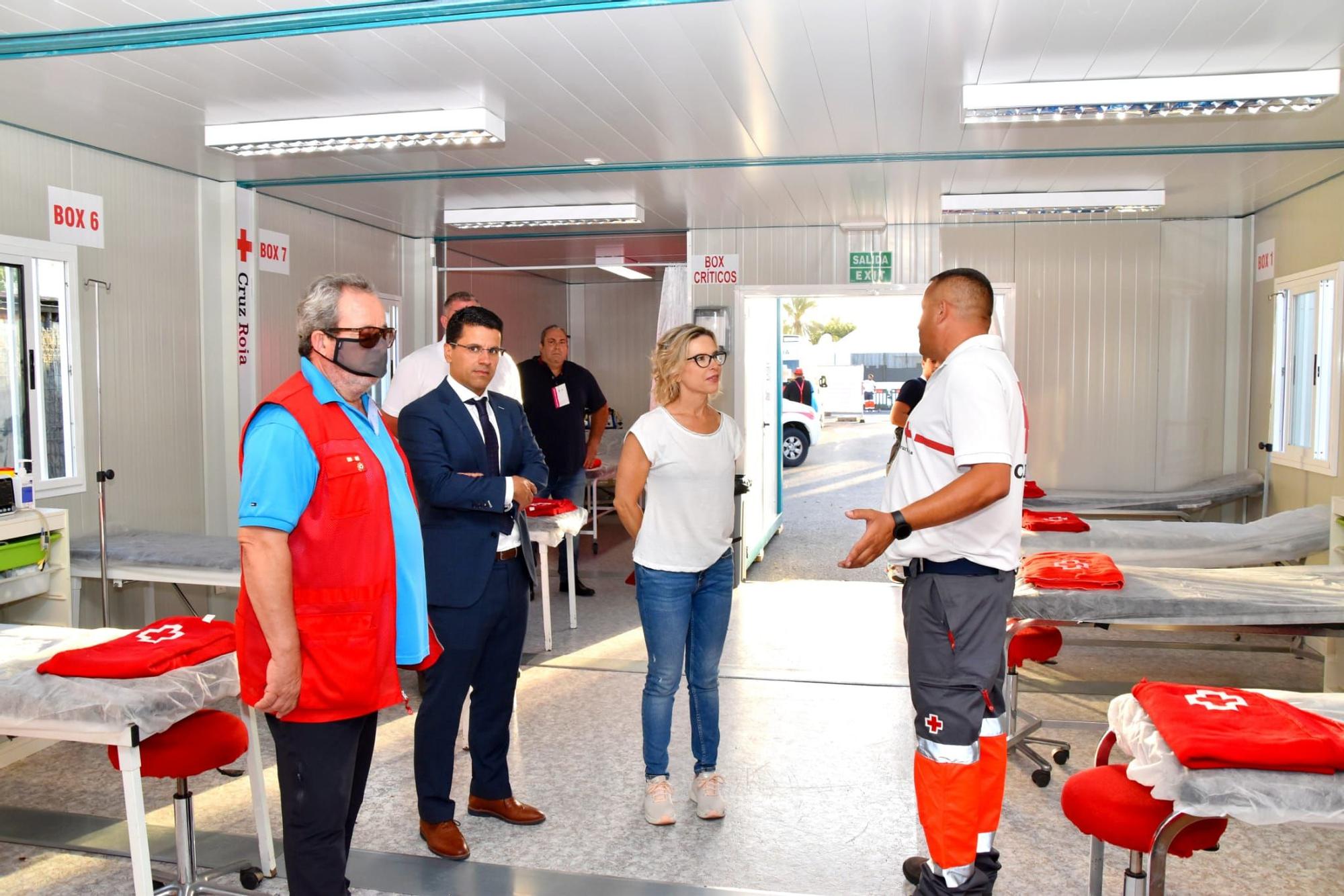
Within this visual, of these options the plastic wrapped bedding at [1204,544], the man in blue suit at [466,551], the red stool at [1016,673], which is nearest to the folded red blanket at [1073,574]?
the red stool at [1016,673]

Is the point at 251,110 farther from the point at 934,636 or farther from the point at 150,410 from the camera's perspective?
the point at 934,636

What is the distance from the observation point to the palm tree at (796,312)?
34.9 metres

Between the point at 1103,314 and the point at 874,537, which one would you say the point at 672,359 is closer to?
the point at 874,537

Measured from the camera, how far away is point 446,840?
3125 millimetres

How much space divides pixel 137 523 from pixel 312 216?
256 centimetres

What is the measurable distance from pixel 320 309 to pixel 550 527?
3.24 metres

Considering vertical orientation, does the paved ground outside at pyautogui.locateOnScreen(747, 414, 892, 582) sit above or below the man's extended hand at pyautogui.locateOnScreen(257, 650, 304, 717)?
below

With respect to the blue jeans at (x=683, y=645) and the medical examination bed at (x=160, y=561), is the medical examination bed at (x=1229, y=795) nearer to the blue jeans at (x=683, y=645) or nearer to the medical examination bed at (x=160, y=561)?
the blue jeans at (x=683, y=645)

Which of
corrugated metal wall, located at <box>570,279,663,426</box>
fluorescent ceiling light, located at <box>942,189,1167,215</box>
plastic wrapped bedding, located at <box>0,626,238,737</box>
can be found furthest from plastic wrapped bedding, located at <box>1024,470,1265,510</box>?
corrugated metal wall, located at <box>570,279,663,426</box>

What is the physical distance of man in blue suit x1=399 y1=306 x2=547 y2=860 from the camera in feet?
9.96

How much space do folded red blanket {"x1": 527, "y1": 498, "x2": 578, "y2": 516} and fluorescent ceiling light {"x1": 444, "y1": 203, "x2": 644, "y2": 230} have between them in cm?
207

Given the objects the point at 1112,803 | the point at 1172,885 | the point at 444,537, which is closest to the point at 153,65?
the point at 444,537

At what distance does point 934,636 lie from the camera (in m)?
2.68

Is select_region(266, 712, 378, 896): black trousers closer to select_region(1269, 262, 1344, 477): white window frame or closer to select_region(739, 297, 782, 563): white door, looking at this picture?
select_region(739, 297, 782, 563): white door
